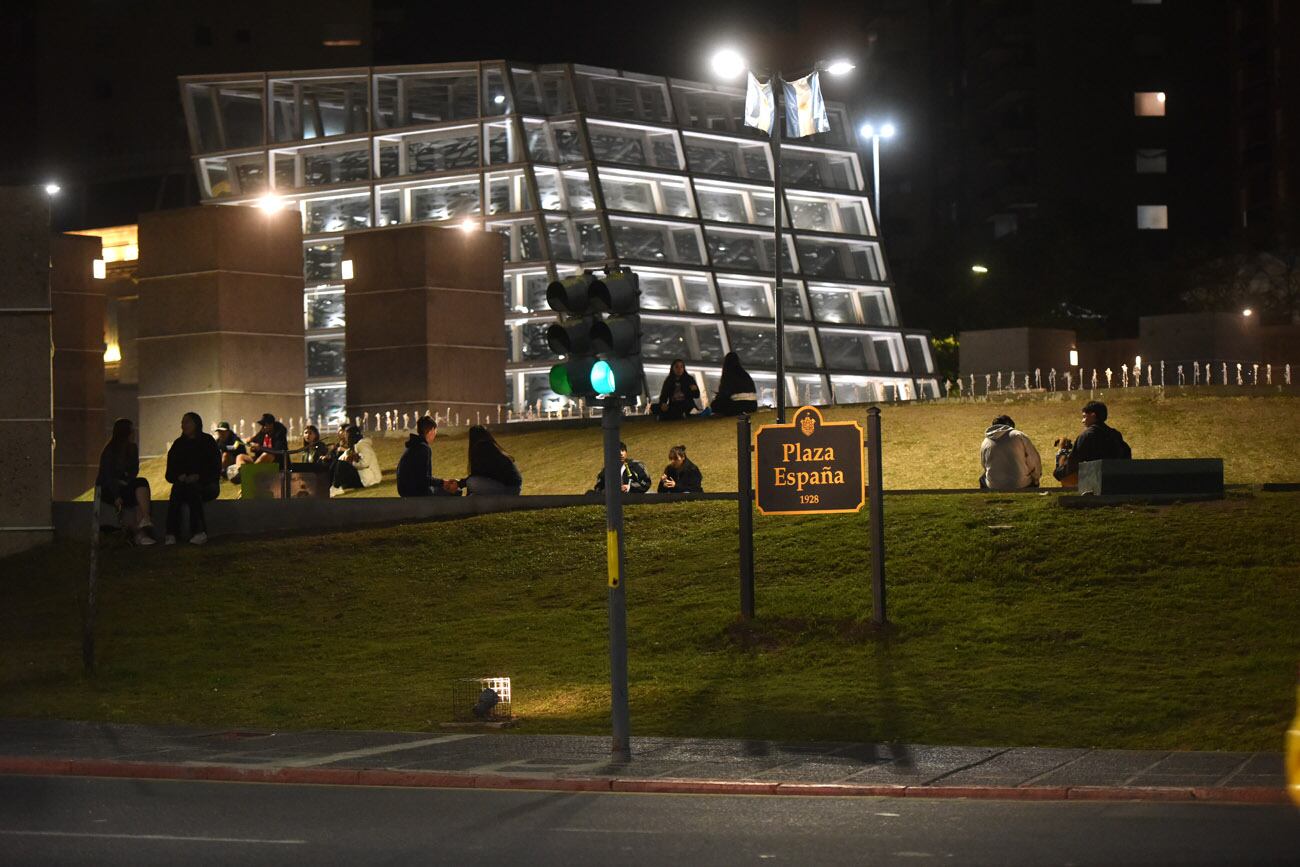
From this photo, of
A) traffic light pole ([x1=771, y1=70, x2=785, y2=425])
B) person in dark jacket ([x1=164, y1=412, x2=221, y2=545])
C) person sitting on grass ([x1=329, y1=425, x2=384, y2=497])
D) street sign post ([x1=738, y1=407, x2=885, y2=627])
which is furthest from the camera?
person sitting on grass ([x1=329, y1=425, x2=384, y2=497])

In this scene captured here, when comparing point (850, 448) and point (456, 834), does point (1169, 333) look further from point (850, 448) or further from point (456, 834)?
point (456, 834)

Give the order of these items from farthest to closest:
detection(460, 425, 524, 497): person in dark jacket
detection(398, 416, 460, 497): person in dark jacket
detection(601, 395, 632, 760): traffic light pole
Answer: detection(398, 416, 460, 497): person in dark jacket → detection(460, 425, 524, 497): person in dark jacket → detection(601, 395, 632, 760): traffic light pole

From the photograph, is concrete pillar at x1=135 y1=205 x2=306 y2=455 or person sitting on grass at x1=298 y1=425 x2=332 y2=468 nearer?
person sitting on grass at x1=298 y1=425 x2=332 y2=468

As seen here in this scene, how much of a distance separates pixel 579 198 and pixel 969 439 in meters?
25.8

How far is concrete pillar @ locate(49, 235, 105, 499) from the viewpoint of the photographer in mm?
48156

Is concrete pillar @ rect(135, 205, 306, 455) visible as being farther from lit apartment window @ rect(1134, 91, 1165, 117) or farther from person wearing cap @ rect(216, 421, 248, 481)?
lit apartment window @ rect(1134, 91, 1165, 117)

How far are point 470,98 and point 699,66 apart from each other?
25.2ft

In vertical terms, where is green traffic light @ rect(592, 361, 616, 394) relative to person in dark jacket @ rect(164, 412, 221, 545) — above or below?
above

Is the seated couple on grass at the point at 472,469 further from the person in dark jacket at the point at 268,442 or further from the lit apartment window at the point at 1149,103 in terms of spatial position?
the lit apartment window at the point at 1149,103

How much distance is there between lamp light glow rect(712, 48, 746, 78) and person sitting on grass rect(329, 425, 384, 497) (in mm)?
8431

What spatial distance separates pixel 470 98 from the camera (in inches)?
2238

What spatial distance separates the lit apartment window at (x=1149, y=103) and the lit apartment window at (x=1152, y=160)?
1.85 m

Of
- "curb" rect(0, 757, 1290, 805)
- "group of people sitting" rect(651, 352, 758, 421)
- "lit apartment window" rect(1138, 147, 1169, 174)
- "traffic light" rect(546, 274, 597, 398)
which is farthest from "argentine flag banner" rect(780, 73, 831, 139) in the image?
"lit apartment window" rect(1138, 147, 1169, 174)

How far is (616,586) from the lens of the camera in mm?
14867
